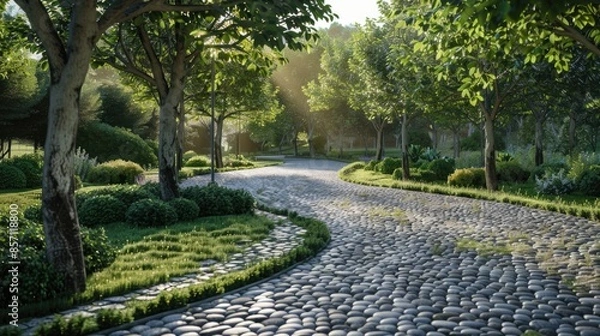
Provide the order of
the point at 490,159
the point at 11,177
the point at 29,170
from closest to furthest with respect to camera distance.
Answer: the point at 11,177 < the point at 490,159 < the point at 29,170

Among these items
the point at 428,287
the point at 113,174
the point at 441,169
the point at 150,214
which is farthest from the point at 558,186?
the point at 113,174

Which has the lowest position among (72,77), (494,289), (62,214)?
(494,289)

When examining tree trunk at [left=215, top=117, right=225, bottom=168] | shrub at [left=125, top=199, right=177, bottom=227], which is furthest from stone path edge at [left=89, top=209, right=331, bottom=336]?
tree trunk at [left=215, top=117, right=225, bottom=168]

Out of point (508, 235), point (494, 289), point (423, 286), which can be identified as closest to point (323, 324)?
point (423, 286)

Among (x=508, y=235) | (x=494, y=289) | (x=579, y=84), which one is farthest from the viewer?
(x=579, y=84)

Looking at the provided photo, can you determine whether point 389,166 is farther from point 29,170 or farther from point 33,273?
point 33,273

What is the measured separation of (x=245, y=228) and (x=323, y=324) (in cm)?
614

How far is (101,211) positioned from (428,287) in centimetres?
861

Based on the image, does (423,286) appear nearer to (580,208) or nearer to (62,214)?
(62,214)

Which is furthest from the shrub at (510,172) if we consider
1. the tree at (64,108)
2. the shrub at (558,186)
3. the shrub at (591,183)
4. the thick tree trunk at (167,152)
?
the tree at (64,108)

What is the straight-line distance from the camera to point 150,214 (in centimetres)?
1202

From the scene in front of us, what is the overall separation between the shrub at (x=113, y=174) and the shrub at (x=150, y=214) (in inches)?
496

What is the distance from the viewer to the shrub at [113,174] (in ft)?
79.4

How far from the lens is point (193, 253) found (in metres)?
9.05
